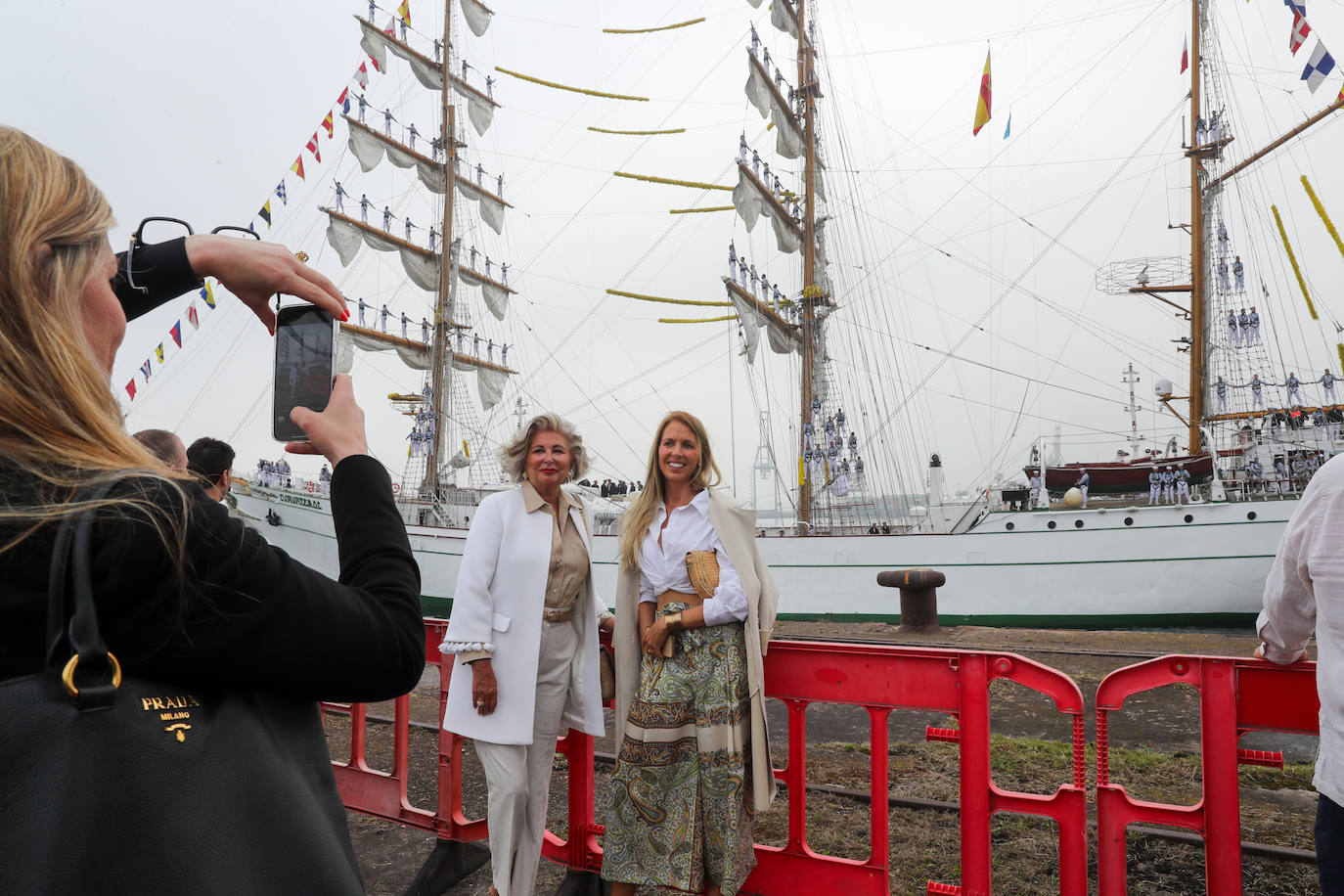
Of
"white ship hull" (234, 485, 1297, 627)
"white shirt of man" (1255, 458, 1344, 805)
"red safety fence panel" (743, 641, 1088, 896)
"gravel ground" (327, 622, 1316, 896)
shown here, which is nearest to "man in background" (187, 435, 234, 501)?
"gravel ground" (327, 622, 1316, 896)

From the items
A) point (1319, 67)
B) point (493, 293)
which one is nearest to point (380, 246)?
point (493, 293)

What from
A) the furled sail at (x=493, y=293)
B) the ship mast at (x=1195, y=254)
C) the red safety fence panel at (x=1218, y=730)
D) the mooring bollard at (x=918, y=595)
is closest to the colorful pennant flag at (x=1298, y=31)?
the ship mast at (x=1195, y=254)

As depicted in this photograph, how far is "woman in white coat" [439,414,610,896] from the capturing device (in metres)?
3.02

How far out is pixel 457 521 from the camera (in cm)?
2788

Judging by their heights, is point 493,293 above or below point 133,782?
above

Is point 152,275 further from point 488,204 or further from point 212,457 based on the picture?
point 488,204

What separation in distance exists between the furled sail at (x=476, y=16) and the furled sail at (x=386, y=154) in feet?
22.0

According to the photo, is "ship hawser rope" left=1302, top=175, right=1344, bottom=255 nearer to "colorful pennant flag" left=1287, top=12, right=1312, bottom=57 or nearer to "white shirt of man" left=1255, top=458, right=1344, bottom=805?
"colorful pennant flag" left=1287, top=12, right=1312, bottom=57

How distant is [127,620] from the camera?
721 millimetres

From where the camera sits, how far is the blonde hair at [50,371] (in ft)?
2.30

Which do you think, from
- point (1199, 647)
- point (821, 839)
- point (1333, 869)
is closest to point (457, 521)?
point (1199, 647)

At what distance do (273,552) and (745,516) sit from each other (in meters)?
2.48

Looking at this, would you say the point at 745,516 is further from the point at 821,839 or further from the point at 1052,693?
the point at 821,839

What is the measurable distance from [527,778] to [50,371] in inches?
107
